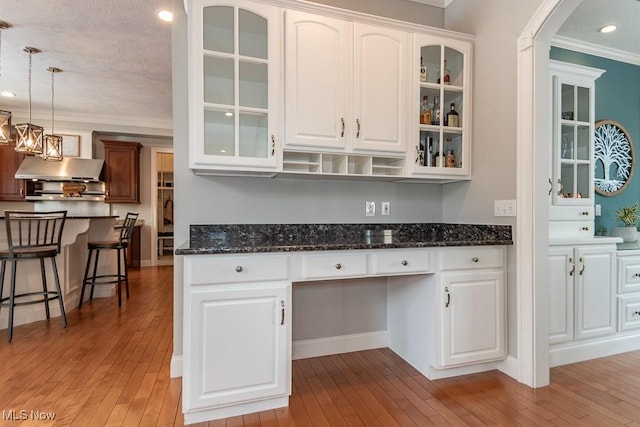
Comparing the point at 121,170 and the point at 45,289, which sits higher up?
the point at 121,170

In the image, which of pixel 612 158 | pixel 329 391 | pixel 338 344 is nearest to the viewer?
pixel 329 391

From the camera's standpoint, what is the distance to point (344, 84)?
2244mm

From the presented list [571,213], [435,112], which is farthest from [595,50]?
[435,112]

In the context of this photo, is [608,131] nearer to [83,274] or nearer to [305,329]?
[305,329]

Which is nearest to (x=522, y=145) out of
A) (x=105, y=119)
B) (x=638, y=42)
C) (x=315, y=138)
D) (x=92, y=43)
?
(x=315, y=138)

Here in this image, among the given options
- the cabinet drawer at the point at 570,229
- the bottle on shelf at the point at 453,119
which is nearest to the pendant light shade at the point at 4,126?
the bottle on shelf at the point at 453,119

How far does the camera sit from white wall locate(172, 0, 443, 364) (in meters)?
2.24

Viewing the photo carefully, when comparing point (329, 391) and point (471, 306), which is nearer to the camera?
point (329, 391)

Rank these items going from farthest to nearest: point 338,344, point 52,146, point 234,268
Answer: point 52,146
point 338,344
point 234,268

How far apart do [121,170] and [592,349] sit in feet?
22.1

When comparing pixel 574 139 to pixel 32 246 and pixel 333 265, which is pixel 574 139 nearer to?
pixel 333 265

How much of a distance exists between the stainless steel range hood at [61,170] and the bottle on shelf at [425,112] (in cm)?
518

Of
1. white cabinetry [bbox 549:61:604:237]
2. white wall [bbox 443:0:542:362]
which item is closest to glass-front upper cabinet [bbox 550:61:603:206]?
white cabinetry [bbox 549:61:604:237]

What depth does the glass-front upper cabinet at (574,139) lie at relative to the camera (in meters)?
2.71
